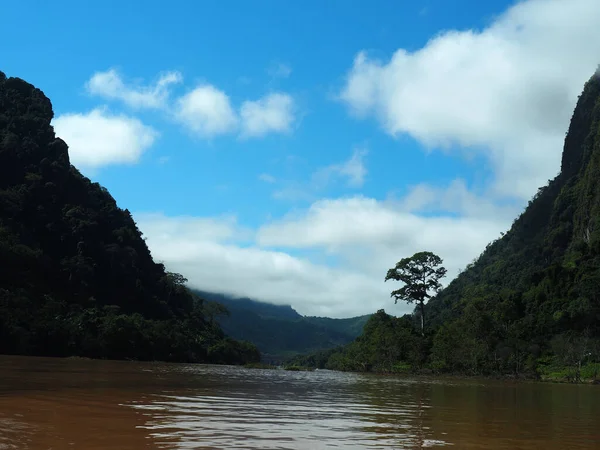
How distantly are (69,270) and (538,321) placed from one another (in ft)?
204

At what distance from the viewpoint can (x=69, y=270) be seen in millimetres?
74562

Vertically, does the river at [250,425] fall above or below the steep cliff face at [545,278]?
below

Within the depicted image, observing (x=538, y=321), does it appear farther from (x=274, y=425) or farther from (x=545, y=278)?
(x=274, y=425)

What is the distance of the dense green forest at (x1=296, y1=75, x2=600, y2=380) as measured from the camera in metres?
54.6

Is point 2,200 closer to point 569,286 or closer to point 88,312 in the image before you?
point 88,312

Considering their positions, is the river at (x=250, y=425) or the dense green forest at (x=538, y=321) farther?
the dense green forest at (x=538, y=321)

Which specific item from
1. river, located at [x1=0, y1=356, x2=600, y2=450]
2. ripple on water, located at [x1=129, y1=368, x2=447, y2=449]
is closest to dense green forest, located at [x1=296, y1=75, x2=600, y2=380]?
river, located at [x1=0, y1=356, x2=600, y2=450]

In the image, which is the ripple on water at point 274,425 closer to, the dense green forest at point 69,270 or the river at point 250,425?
the river at point 250,425

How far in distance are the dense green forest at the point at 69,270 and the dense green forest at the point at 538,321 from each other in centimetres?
2997

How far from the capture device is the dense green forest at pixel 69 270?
60.1 metres

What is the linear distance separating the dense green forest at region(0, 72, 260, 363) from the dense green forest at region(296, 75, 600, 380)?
29971mm

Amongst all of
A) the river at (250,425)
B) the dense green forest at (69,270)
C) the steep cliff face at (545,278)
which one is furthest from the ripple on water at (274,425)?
the dense green forest at (69,270)

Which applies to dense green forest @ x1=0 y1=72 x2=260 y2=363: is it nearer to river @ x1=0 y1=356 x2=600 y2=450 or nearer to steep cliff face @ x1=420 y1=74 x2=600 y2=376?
steep cliff face @ x1=420 y1=74 x2=600 y2=376

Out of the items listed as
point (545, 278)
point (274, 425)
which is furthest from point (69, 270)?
point (274, 425)
